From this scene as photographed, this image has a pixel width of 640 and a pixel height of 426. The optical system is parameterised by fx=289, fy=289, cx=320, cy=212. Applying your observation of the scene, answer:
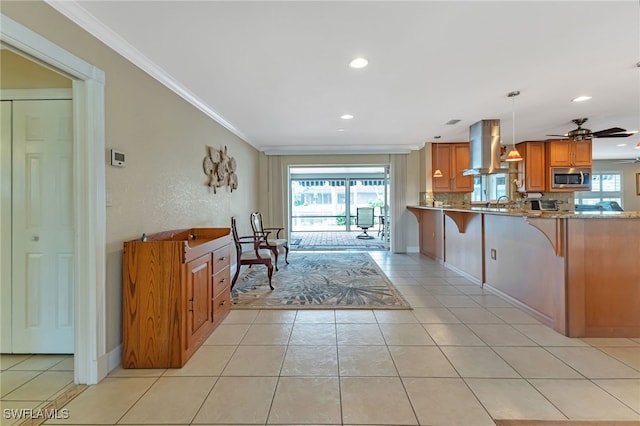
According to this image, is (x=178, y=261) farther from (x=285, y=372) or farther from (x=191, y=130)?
(x=191, y=130)

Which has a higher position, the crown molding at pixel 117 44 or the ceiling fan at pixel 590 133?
the crown molding at pixel 117 44

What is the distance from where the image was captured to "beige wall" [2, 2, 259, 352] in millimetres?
1800

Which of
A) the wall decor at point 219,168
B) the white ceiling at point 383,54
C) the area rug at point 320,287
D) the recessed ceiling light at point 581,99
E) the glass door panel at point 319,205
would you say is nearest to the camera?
the white ceiling at point 383,54

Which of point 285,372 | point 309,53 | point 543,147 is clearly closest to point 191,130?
point 309,53

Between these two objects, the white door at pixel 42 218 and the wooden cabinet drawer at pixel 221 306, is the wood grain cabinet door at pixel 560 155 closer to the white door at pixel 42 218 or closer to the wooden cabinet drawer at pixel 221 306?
the wooden cabinet drawer at pixel 221 306

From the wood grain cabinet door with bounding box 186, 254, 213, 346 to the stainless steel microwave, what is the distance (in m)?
7.26

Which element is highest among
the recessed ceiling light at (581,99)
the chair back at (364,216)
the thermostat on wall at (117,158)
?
the recessed ceiling light at (581,99)

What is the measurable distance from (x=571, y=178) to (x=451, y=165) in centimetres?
263

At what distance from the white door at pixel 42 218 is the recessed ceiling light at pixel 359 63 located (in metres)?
2.28

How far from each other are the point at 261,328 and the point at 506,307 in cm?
261

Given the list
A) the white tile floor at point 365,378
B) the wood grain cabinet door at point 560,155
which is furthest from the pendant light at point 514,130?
the white tile floor at point 365,378

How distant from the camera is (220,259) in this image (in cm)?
292

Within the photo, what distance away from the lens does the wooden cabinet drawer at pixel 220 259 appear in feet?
9.11

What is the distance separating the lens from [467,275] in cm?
426
